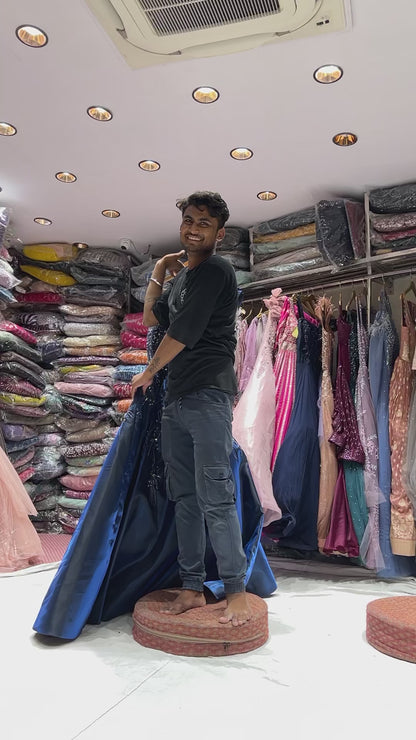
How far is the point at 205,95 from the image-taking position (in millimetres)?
2299

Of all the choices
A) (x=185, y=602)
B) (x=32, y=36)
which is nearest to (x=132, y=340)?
(x=32, y=36)

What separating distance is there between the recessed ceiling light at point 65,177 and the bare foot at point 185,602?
2357 mm

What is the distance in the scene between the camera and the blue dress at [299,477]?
2615mm

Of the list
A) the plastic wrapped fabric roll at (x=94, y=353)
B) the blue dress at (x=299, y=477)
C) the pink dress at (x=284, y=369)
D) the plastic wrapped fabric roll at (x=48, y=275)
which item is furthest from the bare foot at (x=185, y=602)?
the plastic wrapped fabric roll at (x=48, y=275)

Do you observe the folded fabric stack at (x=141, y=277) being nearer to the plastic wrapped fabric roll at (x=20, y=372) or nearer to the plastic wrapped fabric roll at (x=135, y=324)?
the plastic wrapped fabric roll at (x=135, y=324)

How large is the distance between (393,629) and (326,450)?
120 cm

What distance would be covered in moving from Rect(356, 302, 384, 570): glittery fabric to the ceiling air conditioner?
144 centimetres

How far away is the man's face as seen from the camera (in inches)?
67.3

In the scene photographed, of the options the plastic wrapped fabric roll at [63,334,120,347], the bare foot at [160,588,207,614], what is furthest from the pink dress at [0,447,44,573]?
the plastic wrapped fabric roll at [63,334,120,347]

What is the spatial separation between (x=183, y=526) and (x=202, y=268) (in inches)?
32.3

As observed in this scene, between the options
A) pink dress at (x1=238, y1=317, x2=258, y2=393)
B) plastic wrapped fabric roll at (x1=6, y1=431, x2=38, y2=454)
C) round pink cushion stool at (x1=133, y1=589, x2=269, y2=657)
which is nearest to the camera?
round pink cushion stool at (x1=133, y1=589, x2=269, y2=657)

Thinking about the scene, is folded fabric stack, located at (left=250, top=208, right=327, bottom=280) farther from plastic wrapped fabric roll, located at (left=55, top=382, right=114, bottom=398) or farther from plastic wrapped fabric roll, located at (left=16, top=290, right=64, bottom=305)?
plastic wrapped fabric roll, located at (left=16, top=290, right=64, bottom=305)

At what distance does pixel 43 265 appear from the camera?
4.05m

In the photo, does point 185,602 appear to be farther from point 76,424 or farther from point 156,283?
point 76,424
